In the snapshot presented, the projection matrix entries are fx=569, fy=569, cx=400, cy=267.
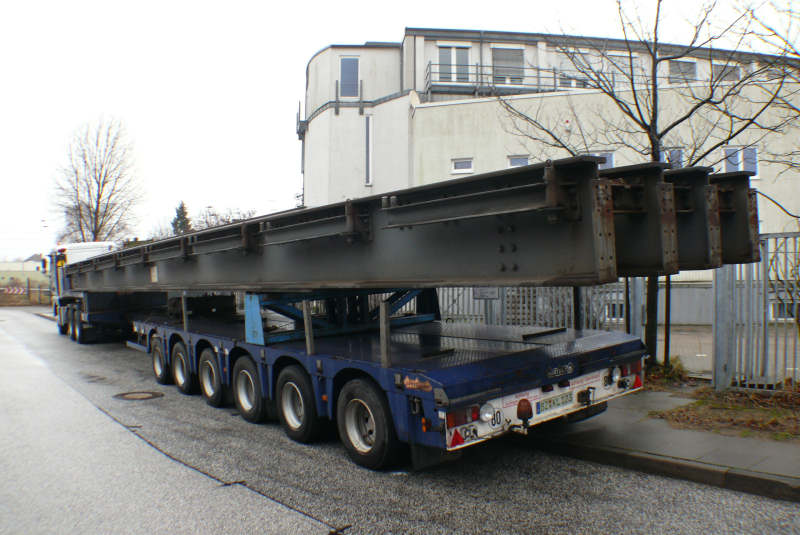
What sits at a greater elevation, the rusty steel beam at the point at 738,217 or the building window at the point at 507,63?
the building window at the point at 507,63

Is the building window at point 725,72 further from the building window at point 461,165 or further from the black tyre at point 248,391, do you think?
the building window at point 461,165

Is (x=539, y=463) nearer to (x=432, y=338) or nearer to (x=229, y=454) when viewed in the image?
(x=432, y=338)

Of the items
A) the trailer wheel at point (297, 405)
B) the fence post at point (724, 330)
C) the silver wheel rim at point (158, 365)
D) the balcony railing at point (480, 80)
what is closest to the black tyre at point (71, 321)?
the silver wheel rim at point (158, 365)

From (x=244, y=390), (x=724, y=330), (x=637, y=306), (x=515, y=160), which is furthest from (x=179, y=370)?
(x=515, y=160)

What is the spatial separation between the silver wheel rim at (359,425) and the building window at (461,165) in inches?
609

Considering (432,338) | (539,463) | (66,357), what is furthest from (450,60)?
(539,463)

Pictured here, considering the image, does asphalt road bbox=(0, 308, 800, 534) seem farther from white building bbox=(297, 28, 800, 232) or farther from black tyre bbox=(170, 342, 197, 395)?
white building bbox=(297, 28, 800, 232)

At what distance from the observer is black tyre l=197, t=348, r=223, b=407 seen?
8508 mm

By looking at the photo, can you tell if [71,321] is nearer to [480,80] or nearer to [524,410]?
[524,410]

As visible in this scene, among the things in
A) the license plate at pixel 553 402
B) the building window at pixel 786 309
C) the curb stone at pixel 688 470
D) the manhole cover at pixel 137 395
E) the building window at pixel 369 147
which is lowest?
the manhole cover at pixel 137 395

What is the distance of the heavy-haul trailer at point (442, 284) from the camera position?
4289mm

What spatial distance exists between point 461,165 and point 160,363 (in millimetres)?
13132

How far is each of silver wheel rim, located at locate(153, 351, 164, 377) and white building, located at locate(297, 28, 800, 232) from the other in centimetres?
1174

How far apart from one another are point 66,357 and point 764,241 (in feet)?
50.8
